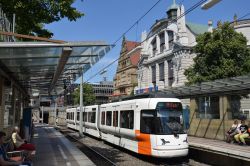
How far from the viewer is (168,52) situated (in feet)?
153

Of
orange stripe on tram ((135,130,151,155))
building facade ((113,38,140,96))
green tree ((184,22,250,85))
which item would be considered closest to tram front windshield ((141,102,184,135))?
orange stripe on tram ((135,130,151,155))

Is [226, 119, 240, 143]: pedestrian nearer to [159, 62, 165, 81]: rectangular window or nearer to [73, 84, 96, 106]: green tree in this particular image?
[159, 62, 165, 81]: rectangular window

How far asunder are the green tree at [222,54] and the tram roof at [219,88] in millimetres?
6180

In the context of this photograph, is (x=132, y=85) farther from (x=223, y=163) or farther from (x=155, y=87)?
(x=223, y=163)

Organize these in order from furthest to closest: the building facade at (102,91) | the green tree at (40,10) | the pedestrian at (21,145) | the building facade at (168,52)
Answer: the building facade at (102,91)
the building facade at (168,52)
the pedestrian at (21,145)
the green tree at (40,10)

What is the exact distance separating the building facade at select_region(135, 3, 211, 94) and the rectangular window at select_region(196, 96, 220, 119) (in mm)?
18876

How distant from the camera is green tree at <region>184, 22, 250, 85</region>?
86.2 feet

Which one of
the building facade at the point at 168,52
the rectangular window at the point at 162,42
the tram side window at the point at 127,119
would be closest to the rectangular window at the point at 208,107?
the tram side window at the point at 127,119

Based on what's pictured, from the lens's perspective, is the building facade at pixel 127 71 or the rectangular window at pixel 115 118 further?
the building facade at pixel 127 71

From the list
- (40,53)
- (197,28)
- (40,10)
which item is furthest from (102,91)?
(40,53)

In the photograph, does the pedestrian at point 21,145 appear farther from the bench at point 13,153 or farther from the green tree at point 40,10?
the green tree at point 40,10

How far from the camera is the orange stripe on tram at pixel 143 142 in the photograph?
1372cm

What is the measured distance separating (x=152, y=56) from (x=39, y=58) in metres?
42.7

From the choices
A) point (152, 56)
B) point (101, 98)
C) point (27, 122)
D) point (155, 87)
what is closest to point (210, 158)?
point (27, 122)
